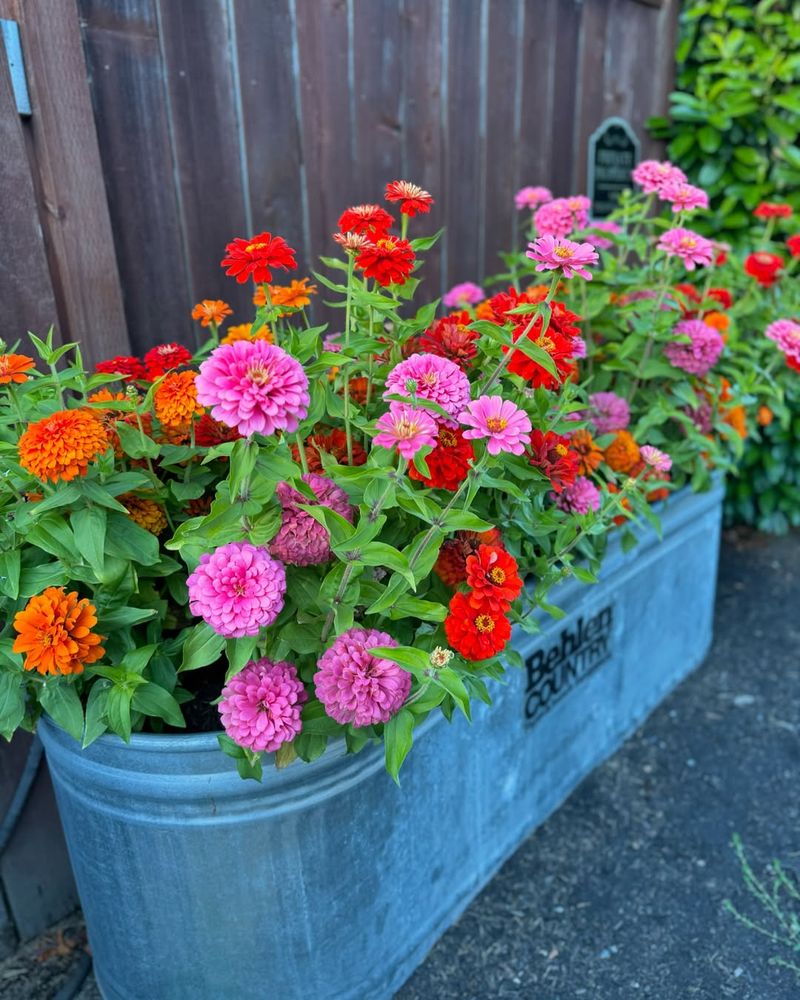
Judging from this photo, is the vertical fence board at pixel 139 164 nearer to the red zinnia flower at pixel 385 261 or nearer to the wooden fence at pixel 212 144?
the wooden fence at pixel 212 144

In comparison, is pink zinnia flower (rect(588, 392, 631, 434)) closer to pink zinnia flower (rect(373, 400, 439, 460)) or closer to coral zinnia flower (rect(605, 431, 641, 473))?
coral zinnia flower (rect(605, 431, 641, 473))

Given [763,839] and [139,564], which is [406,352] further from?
[763,839]

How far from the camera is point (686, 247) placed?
A: 149cm

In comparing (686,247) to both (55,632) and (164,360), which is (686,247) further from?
(55,632)

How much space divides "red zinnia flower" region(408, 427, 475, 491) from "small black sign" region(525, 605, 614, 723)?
66 cm

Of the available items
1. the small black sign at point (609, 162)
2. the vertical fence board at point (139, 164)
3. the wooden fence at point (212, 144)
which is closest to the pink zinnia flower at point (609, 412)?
the wooden fence at point (212, 144)

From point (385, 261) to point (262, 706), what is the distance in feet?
1.85

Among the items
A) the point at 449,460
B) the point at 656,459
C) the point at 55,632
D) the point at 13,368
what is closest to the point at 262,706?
the point at 55,632

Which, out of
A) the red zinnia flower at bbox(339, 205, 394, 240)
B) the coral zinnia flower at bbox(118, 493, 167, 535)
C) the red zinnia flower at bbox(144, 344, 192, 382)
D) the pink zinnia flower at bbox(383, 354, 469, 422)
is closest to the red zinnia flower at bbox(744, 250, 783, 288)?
the red zinnia flower at bbox(339, 205, 394, 240)

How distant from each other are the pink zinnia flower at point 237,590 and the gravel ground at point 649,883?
0.89 metres

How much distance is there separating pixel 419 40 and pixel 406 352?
1.09 meters

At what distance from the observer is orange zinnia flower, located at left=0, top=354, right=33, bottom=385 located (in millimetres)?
997

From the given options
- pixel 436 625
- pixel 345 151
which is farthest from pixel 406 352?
pixel 345 151

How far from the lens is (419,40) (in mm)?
1944
